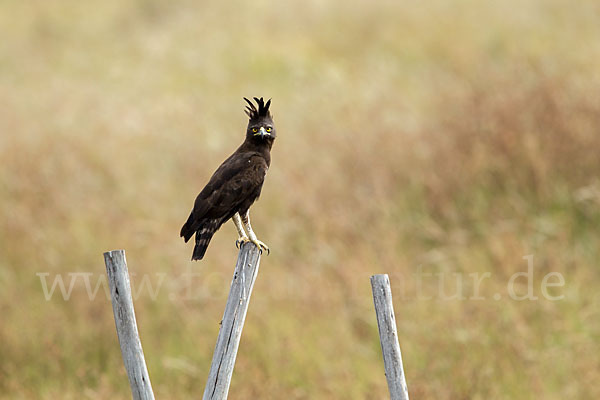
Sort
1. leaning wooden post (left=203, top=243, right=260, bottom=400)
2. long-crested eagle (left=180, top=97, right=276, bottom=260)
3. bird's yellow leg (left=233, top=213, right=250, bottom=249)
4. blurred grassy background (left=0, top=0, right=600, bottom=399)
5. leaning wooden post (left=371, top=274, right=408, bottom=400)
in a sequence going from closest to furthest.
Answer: leaning wooden post (left=371, top=274, right=408, bottom=400) → leaning wooden post (left=203, top=243, right=260, bottom=400) → long-crested eagle (left=180, top=97, right=276, bottom=260) → bird's yellow leg (left=233, top=213, right=250, bottom=249) → blurred grassy background (left=0, top=0, right=600, bottom=399)

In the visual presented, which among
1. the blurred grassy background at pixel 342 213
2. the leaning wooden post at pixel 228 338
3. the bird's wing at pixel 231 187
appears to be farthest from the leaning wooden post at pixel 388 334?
the blurred grassy background at pixel 342 213

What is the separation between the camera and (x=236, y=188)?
3.15 m

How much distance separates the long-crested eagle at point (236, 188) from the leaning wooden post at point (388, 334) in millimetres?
656

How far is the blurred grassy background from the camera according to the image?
563 cm

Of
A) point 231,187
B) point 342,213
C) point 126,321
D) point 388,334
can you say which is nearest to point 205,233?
point 231,187

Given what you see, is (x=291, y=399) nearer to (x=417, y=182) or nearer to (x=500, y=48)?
(x=417, y=182)

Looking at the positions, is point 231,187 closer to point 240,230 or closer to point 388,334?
point 240,230

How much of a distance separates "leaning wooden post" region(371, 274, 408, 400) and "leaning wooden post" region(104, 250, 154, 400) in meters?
1.03

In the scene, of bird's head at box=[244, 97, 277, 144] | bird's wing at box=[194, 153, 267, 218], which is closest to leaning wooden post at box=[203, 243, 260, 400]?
bird's wing at box=[194, 153, 267, 218]

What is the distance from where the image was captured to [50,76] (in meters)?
14.2

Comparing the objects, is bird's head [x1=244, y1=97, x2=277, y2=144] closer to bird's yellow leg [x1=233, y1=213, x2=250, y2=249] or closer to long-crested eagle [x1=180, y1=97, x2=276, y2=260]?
long-crested eagle [x1=180, y1=97, x2=276, y2=260]

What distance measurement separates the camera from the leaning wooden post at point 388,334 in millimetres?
2803

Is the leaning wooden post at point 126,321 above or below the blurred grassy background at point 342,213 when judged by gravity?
below

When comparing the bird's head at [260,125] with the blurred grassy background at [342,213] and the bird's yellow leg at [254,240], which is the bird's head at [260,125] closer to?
Answer: the bird's yellow leg at [254,240]
